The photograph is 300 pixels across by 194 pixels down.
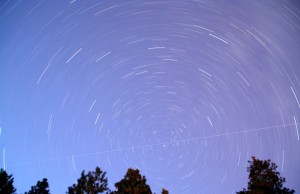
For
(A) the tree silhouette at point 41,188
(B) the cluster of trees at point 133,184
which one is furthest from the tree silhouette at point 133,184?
(A) the tree silhouette at point 41,188

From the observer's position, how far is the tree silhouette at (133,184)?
49.9ft

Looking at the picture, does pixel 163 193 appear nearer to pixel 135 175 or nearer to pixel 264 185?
pixel 135 175

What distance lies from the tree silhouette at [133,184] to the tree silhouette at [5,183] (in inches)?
350

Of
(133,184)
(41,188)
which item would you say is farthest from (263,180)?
(41,188)

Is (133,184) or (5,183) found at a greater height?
(5,183)

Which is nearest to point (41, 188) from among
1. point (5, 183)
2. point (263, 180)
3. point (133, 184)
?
point (5, 183)

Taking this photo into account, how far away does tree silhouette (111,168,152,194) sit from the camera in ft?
49.9

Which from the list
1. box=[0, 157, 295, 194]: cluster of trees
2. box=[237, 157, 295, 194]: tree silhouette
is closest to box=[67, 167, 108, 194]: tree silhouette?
box=[0, 157, 295, 194]: cluster of trees

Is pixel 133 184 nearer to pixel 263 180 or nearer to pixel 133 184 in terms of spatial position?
pixel 133 184

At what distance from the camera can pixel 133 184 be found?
616 inches

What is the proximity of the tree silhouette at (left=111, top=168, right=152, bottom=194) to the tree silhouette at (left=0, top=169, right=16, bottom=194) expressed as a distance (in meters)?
8.89

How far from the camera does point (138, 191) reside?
1502cm

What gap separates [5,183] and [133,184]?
35.6 ft

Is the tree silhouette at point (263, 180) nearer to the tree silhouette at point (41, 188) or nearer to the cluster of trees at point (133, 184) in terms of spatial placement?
the cluster of trees at point (133, 184)
